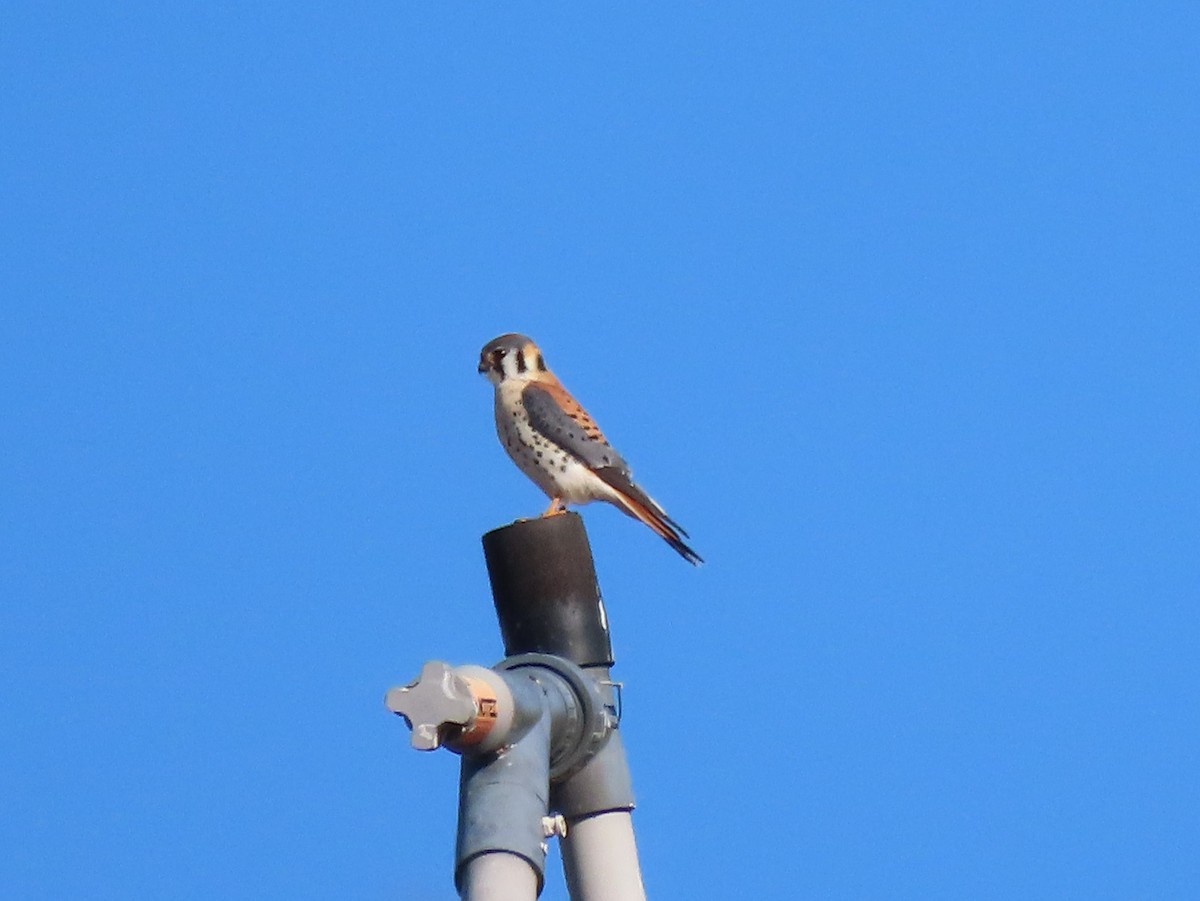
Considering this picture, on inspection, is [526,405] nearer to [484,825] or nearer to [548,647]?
[548,647]

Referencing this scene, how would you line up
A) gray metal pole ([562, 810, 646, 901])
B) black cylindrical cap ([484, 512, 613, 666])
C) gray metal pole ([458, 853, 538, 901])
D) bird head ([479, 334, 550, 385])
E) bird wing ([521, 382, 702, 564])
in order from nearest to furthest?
gray metal pole ([458, 853, 538, 901]) → gray metal pole ([562, 810, 646, 901]) → black cylindrical cap ([484, 512, 613, 666]) → bird wing ([521, 382, 702, 564]) → bird head ([479, 334, 550, 385])

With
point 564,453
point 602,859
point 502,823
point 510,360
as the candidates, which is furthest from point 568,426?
point 502,823

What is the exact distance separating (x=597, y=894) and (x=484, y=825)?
0.51m

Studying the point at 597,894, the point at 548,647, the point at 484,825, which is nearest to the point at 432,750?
the point at 484,825

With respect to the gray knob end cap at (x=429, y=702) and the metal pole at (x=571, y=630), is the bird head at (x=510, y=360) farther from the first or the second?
the gray knob end cap at (x=429, y=702)

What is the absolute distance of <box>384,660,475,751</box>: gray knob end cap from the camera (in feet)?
7.29

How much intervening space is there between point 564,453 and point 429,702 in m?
3.73

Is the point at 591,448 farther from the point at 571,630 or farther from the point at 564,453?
the point at 571,630

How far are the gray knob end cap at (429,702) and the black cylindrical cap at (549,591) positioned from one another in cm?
81

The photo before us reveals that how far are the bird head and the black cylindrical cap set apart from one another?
10.4 feet

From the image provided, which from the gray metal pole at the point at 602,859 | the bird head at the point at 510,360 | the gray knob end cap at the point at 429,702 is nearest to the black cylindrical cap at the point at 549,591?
the gray metal pole at the point at 602,859

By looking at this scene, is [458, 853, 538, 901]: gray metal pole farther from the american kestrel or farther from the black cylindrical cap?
the american kestrel

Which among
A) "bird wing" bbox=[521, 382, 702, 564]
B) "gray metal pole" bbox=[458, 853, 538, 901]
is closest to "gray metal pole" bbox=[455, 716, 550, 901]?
"gray metal pole" bbox=[458, 853, 538, 901]

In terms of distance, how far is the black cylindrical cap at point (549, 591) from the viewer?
307 centimetres
